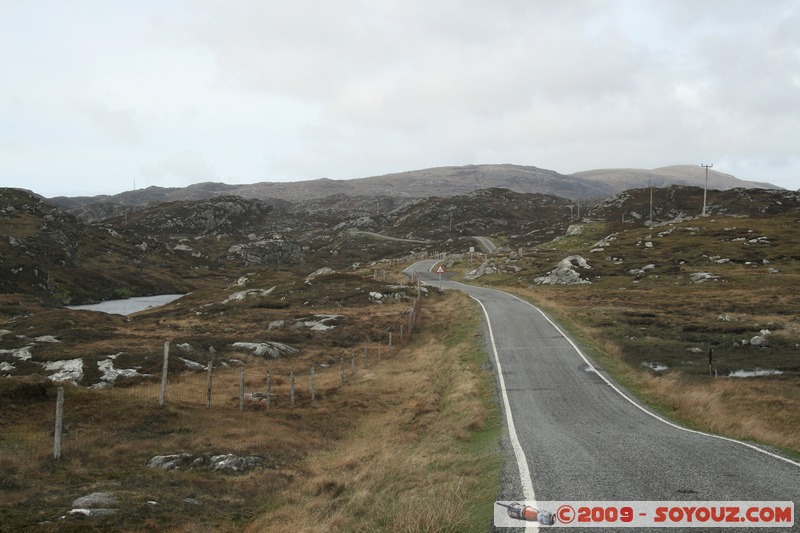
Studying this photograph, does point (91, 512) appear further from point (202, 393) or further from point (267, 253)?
point (267, 253)

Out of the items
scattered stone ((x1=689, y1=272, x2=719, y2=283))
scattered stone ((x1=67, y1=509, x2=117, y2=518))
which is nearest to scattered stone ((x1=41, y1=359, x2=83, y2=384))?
scattered stone ((x1=67, y1=509, x2=117, y2=518))

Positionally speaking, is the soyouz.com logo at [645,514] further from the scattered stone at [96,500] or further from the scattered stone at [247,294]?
the scattered stone at [247,294]

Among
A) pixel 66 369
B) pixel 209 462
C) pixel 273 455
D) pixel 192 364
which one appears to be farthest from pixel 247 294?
pixel 209 462

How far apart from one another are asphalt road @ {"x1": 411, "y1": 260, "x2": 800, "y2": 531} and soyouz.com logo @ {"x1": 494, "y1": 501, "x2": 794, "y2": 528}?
0.25 meters

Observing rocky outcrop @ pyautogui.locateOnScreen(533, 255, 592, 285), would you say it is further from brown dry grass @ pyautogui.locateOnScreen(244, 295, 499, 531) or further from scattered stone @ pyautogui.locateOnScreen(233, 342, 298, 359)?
brown dry grass @ pyautogui.locateOnScreen(244, 295, 499, 531)

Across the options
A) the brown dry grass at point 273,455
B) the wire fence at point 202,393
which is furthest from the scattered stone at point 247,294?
the brown dry grass at point 273,455

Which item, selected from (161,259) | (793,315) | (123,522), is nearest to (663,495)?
(123,522)

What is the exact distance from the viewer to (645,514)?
8.45 metres

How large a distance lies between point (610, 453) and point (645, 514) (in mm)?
4238

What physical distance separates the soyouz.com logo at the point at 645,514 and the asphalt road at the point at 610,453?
252mm

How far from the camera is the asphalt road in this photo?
377 inches

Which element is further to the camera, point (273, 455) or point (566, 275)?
point (566, 275)

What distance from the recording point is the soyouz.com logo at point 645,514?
8.01m

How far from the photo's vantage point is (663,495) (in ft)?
Answer: 30.5
